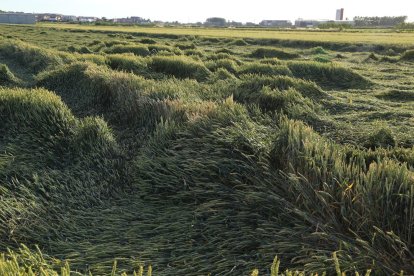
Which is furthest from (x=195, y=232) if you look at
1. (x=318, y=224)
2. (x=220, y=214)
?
(x=318, y=224)

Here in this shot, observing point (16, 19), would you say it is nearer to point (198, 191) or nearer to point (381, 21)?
point (381, 21)

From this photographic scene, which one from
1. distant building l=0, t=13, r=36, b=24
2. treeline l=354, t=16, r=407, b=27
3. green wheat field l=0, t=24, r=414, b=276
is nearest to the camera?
green wheat field l=0, t=24, r=414, b=276

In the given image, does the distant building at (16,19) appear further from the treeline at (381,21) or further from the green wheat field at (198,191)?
the green wheat field at (198,191)

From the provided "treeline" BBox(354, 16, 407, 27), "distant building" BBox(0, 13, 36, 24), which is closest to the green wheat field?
"distant building" BBox(0, 13, 36, 24)

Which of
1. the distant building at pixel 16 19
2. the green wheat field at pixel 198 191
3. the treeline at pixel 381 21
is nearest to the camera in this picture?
the green wheat field at pixel 198 191

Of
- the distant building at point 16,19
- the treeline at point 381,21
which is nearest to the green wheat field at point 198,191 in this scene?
the distant building at point 16,19

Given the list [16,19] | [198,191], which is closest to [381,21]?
[16,19]

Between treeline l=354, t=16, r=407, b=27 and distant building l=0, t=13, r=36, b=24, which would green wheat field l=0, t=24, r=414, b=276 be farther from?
treeline l=354, t=16, r=407, b=27

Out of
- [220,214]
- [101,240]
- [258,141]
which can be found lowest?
[101,240]

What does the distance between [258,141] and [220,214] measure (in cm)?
100

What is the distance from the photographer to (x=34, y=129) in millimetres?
5477

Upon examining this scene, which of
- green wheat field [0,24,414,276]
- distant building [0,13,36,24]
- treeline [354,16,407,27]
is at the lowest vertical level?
green wheat field [0,24,414,276]

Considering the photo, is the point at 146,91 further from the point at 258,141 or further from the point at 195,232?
the point at 195,232

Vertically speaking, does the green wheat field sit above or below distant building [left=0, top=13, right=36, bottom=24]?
below
